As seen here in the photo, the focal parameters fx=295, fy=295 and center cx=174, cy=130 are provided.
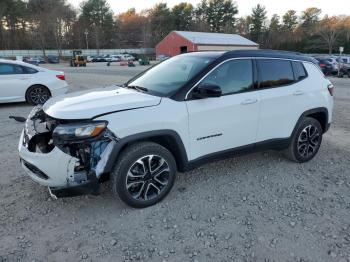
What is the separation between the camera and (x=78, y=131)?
286 centimetres

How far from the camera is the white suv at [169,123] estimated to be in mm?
2918

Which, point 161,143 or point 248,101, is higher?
point 248,101

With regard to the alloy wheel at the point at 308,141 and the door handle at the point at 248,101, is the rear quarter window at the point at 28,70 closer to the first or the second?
the door handle at the point at 248,101

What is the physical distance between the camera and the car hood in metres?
2.97

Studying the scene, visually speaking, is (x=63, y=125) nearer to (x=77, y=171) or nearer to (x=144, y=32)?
(x=77, y=171)

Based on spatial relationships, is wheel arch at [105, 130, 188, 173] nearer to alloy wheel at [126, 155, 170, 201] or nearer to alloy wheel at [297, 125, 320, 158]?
alloy wheel at [126, 155, 170, 201]

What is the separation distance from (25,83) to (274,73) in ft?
24.2

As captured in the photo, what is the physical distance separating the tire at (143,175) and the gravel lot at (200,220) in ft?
0.50

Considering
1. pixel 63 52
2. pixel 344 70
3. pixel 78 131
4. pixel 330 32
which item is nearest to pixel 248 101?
pixel 78 131


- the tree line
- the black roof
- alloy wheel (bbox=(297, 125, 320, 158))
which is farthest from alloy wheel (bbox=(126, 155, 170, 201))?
the tree line

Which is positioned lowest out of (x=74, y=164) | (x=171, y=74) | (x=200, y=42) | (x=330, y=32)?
(x=74, y=164)

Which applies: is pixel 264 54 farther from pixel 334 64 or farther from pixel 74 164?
pixel 334 64

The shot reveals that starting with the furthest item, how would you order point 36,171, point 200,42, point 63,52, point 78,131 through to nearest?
point 63,52, point 200,42, point 36,171, point 78,131

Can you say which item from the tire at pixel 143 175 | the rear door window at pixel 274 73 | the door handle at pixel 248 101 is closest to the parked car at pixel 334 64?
the rear door window at pixel 274 73
